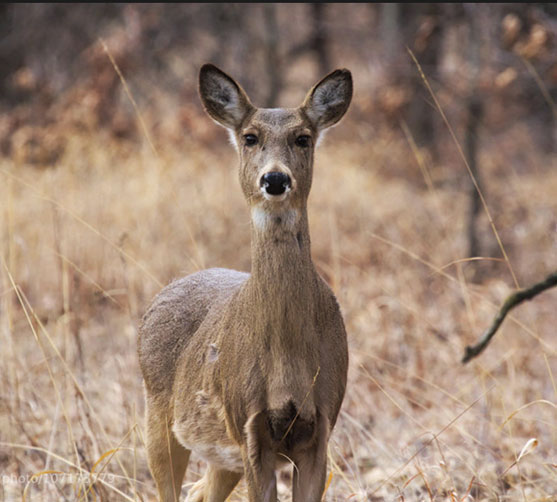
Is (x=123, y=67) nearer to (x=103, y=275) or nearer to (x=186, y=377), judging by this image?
(x=103, y=275)

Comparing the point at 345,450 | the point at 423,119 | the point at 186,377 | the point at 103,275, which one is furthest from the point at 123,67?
the point at 186,377

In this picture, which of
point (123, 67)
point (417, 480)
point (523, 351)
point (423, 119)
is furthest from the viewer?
point (423, 119)

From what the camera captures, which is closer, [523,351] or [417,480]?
[417,480]

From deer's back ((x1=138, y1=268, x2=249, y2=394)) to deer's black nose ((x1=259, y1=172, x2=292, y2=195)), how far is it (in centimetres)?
75

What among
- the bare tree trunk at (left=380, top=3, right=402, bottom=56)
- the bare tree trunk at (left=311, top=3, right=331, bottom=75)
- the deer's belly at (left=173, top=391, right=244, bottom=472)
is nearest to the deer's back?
the deer's belly at (left=173, top=391, right=244, bottom=472)

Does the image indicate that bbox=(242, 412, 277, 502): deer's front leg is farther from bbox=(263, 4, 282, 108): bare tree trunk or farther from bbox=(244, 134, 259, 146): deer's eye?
bbox=(263, 4, 282, 108): bare tree trunk

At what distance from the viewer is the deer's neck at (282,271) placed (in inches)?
115

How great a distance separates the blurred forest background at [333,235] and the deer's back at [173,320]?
372mm

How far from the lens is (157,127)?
36.9 feet

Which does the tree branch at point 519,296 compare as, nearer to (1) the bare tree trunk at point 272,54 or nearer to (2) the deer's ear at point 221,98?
(2) the deer's ear at point 221,98

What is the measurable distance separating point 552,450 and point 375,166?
7.16 metres

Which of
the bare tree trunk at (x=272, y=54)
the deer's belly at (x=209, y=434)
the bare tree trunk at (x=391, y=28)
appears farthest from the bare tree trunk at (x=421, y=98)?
the deer's belly at (x=209, y=434)

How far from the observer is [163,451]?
3.65 meters

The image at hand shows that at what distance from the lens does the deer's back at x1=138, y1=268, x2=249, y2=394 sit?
11.9 ft
